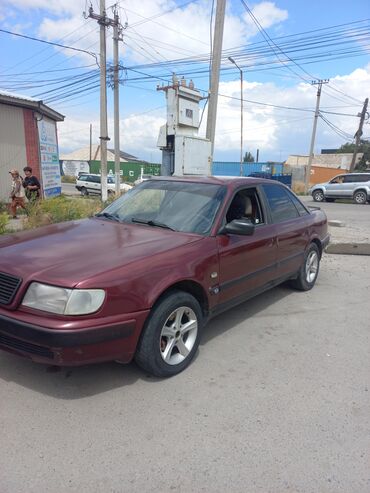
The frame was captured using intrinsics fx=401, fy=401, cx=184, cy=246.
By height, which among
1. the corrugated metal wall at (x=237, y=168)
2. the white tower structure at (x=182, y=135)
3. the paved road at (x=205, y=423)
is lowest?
the corrugated metal wall at (x=237, y=168)

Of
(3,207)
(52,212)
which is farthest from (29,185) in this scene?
(52,212)

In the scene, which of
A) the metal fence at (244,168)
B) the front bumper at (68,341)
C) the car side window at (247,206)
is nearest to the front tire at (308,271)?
the car side window at (247,206)

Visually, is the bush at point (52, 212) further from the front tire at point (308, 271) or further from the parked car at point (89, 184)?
the parked car at point (89, 184)

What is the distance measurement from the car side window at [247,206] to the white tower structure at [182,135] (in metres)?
5.79

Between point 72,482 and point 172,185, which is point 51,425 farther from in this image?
point 172,185

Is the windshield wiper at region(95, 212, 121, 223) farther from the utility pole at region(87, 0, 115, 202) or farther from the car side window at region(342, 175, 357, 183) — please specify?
the car side window at region(342, 175, 357, 183)

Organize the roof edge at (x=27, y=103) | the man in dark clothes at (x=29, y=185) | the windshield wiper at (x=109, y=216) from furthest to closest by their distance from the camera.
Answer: the roof edge at (x=27, y=103) < the man in dark clothes at (x=29, y=185) < the windshield wiper at (x=109, y=216)

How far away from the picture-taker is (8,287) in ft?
9.25

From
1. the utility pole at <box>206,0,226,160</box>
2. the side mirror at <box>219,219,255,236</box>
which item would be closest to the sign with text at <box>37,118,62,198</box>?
the utility pole at <box>206,0,226,160</box>

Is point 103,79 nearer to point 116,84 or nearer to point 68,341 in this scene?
point 116,84

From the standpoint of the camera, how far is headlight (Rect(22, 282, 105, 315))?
262 centimetres

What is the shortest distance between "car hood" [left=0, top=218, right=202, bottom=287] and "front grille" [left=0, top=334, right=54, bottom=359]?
434 mm

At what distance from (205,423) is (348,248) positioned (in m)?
6.54

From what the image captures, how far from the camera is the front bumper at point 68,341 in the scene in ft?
8.50
